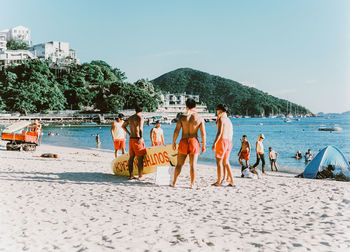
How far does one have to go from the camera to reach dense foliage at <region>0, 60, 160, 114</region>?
66.6 meters

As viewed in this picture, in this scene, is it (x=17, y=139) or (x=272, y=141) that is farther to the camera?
(x=272, y=141)

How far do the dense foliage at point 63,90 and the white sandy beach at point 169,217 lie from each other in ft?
218

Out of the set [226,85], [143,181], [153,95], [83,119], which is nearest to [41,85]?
[83,119]

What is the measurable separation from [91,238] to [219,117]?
3.60 metres

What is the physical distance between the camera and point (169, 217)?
14.8ft

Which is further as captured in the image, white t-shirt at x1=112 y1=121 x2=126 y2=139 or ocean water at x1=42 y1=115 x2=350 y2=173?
ocean water at x1=42 y1=115 x2=350 y2=173

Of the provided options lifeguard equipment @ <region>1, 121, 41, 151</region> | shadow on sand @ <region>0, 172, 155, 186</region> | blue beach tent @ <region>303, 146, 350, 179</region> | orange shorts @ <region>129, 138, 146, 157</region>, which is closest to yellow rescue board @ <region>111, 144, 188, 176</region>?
orange shorts @ <region>129, 138, 146, 157</region>

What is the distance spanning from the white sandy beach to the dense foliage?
6657 centimetres

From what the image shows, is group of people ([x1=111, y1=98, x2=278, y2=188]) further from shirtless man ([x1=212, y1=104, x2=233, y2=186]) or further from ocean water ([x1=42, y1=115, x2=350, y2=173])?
ocean water ([x1=42, y1=115, x2=350, y2=173])

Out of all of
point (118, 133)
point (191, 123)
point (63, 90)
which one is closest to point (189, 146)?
point (191, 123)

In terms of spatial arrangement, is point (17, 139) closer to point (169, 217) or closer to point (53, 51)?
point (169, 217)

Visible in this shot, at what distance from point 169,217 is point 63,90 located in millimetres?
81583

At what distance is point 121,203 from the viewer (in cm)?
527

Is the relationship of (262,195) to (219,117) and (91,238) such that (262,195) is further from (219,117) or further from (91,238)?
(91,238)
